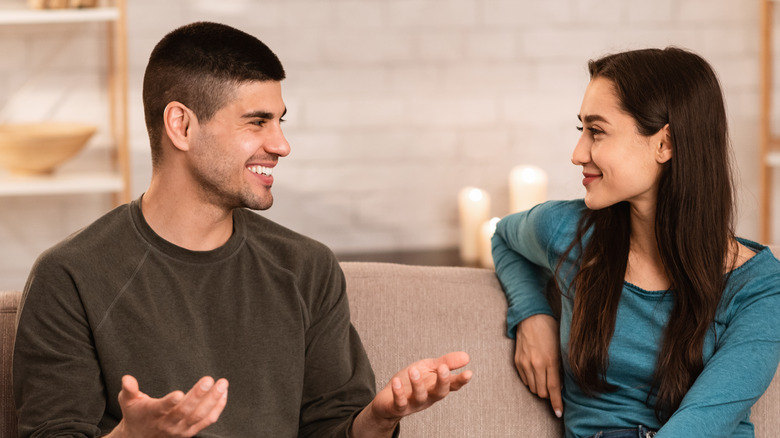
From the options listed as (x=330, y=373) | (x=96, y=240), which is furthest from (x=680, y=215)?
(x=96, y=240)

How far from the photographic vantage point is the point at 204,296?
1.42 meters

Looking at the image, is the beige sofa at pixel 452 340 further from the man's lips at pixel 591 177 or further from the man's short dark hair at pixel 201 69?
the man's short dark hair at pixel 201 69

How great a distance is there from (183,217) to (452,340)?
0.56m

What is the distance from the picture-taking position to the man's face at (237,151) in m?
1.44

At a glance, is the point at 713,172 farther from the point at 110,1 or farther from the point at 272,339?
the point at 110,1

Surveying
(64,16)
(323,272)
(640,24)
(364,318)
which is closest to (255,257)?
(323,272)

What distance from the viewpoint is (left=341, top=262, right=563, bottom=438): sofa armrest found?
5.37ft

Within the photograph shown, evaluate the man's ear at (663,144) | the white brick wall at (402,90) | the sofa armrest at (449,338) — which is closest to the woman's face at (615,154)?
the man's ear at (663,144)

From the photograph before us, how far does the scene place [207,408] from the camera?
1.02 m

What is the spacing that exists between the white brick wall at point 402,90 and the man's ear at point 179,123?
5.85 feet

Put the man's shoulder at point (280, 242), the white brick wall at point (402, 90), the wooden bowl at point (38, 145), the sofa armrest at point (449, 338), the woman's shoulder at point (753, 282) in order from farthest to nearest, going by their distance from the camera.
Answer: the white brick wall at point (402, 90)
the wooden bowl at point (38, 145)
the sofa armrest at point (449, 338)
the man's shoulder at point (280, 242)
the woman's shoulder at point (753, 282)

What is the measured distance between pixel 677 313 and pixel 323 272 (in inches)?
23.4

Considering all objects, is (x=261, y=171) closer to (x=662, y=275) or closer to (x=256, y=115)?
(x=256, y=115)

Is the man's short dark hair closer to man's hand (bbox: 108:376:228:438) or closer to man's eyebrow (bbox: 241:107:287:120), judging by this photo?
man's eyebrow (bbox: 241:107:287:120)
